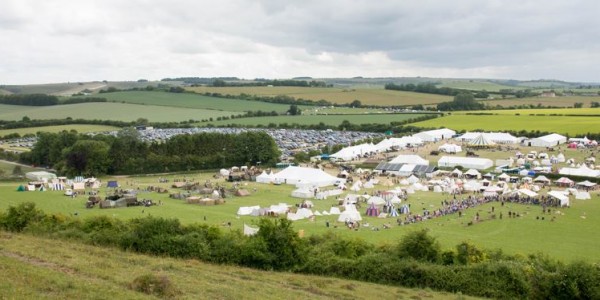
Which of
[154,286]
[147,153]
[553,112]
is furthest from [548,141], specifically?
[154,286]

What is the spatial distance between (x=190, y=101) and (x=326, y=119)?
38674mm

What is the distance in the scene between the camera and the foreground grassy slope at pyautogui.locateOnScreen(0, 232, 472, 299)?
39.2 ft

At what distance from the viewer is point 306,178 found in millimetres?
46656

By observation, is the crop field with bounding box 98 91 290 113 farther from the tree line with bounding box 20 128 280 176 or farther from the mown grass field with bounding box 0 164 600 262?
the mown grass field with bounding box 0 164 600 262

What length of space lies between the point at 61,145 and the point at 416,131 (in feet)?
161

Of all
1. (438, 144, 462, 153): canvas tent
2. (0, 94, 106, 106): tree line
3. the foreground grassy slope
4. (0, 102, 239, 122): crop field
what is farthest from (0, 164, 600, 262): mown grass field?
(0, 94, 106, 106): tree line

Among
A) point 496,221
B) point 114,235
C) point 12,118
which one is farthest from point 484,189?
point 12,118

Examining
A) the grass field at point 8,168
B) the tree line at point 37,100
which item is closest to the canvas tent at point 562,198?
the grass field at point 8,168

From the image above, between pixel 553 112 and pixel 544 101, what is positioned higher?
pixel 544 101

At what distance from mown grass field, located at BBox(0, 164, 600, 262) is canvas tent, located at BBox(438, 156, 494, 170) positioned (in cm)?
1355

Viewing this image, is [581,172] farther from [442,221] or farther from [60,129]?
[60,129]

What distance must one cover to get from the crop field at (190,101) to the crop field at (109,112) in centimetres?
471

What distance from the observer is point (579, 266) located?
17.4 metres

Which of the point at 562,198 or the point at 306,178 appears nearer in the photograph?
the point at 562,198
